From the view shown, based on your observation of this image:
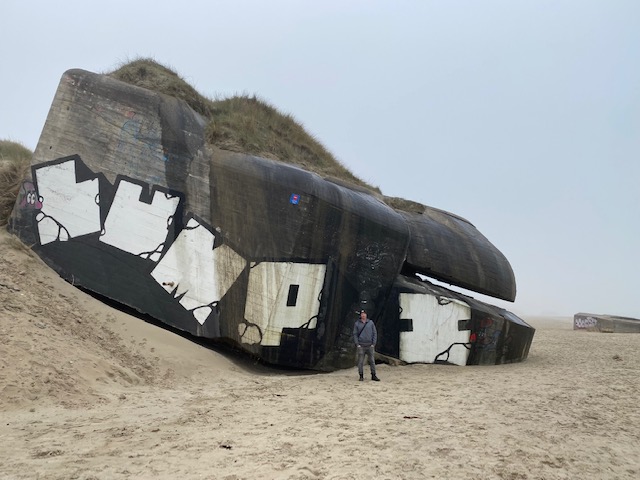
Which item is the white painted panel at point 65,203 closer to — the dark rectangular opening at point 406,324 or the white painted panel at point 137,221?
the white painted panel at point 137,221

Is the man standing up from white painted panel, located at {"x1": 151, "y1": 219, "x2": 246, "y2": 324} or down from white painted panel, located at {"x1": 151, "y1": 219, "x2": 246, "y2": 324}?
down

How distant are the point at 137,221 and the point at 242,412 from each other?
15.2ft

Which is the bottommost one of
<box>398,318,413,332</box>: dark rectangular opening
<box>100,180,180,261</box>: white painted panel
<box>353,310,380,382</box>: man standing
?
<box>353,310,380,382</box>: man standing

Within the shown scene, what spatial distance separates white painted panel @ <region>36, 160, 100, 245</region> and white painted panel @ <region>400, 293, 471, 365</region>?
613 cm

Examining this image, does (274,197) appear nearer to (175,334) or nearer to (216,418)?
(175,334)

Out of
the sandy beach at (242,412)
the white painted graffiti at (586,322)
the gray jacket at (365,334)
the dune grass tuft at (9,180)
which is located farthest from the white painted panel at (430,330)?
the white painted graffiti at (586,322)

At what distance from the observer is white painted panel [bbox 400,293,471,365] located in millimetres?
10977

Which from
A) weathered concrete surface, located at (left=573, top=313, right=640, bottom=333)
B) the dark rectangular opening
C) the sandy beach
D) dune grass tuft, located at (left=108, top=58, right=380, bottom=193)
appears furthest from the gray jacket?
weathered concrete surface, located at (left=573, top=313, right=640, bottom=333)

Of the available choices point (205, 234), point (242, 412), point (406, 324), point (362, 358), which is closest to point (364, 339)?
point (362, 358)

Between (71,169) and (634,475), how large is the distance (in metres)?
9.06

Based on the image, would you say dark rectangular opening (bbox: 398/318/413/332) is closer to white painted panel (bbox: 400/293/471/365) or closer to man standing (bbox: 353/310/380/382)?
white painted panel (bbox: 400/293/471/365)

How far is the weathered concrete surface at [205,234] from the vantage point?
913 centimetres

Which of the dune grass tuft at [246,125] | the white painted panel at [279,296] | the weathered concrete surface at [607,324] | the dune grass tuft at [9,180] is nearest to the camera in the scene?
the dune grass tuft at [9,180]

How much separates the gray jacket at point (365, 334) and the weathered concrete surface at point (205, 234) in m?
0.97
